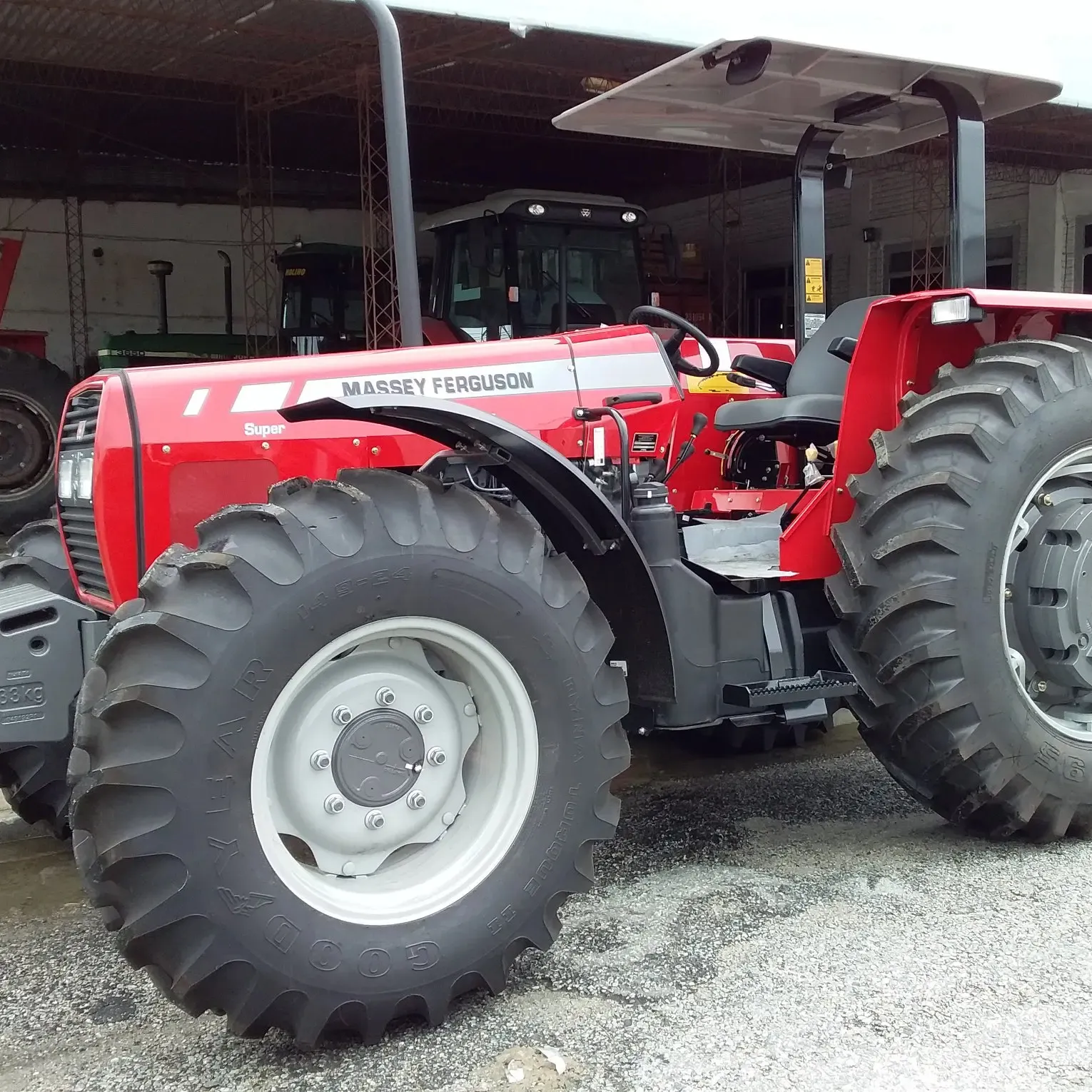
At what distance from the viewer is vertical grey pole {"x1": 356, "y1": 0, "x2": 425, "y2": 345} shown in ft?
8.80

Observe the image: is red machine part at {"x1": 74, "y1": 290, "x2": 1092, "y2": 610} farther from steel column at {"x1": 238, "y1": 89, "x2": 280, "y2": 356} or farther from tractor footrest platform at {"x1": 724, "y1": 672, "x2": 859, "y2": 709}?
steel column at {"x1": 238, "y1": 89, "x2": 280, "y2": 356}

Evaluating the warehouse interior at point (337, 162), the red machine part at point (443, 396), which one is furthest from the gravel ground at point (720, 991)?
the warehouse interior at point (337, 162)

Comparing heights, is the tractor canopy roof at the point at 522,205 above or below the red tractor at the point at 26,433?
above

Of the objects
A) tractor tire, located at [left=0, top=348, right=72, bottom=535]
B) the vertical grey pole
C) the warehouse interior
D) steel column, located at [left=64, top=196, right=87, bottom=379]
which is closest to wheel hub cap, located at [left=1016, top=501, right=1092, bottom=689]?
the vertical grey pole

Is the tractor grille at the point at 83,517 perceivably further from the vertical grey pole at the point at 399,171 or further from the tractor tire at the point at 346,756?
the vertical grey pole at the point at 399,171

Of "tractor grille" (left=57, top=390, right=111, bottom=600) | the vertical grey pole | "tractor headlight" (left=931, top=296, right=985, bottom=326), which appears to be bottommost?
"tractor grille" (left=57, top=390, right=111, bottom=600)

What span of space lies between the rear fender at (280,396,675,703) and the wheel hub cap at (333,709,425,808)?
1.94 feet

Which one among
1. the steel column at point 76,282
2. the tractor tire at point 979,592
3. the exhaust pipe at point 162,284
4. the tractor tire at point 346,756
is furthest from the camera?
the steel column at point 76,282

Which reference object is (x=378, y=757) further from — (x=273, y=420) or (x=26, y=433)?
(x=26, y=433)

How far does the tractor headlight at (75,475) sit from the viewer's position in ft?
9.11

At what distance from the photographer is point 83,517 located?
2887 mm

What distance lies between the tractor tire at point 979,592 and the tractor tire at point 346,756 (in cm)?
92

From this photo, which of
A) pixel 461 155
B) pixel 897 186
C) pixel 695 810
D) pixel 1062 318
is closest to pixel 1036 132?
pixel 897 186

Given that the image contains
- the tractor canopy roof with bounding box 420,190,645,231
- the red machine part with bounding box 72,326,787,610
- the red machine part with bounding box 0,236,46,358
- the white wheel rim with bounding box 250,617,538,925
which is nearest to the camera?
the white wheel rim with bounding box 250,617,538,925
